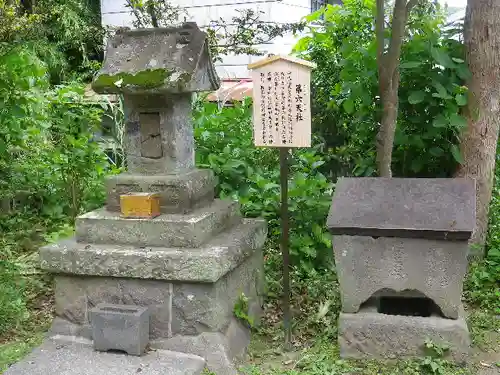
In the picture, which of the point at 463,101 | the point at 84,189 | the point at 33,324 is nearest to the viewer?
the point at 33,324

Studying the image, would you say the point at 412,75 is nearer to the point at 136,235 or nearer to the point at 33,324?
the point at 136,235

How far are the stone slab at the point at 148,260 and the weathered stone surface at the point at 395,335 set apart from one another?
86 cm

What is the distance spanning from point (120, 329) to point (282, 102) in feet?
5.64

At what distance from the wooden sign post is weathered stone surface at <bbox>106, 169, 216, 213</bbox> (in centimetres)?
57

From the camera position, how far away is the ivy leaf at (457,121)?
4.52m

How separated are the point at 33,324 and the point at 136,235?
1121mm

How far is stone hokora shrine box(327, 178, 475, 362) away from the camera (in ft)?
11.0

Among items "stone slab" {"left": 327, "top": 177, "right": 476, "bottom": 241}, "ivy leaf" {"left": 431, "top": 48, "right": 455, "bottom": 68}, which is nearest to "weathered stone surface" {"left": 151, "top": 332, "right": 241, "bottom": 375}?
"stone slab" {"left": 327, "top": 177, "right": 476, "bottom": 241}

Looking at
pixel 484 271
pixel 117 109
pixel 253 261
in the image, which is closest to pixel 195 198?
pixel 253 261

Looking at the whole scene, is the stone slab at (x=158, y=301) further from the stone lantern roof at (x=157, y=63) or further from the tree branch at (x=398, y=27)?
the tree branch at (x=398, y=27)

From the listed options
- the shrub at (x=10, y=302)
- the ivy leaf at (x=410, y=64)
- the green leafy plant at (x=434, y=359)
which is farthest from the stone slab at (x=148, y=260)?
the ivy leaf at (x=410, y=64)

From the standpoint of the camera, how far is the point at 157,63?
3615 millimetres

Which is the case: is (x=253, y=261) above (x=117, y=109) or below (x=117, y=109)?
below

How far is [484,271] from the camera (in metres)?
4.66
